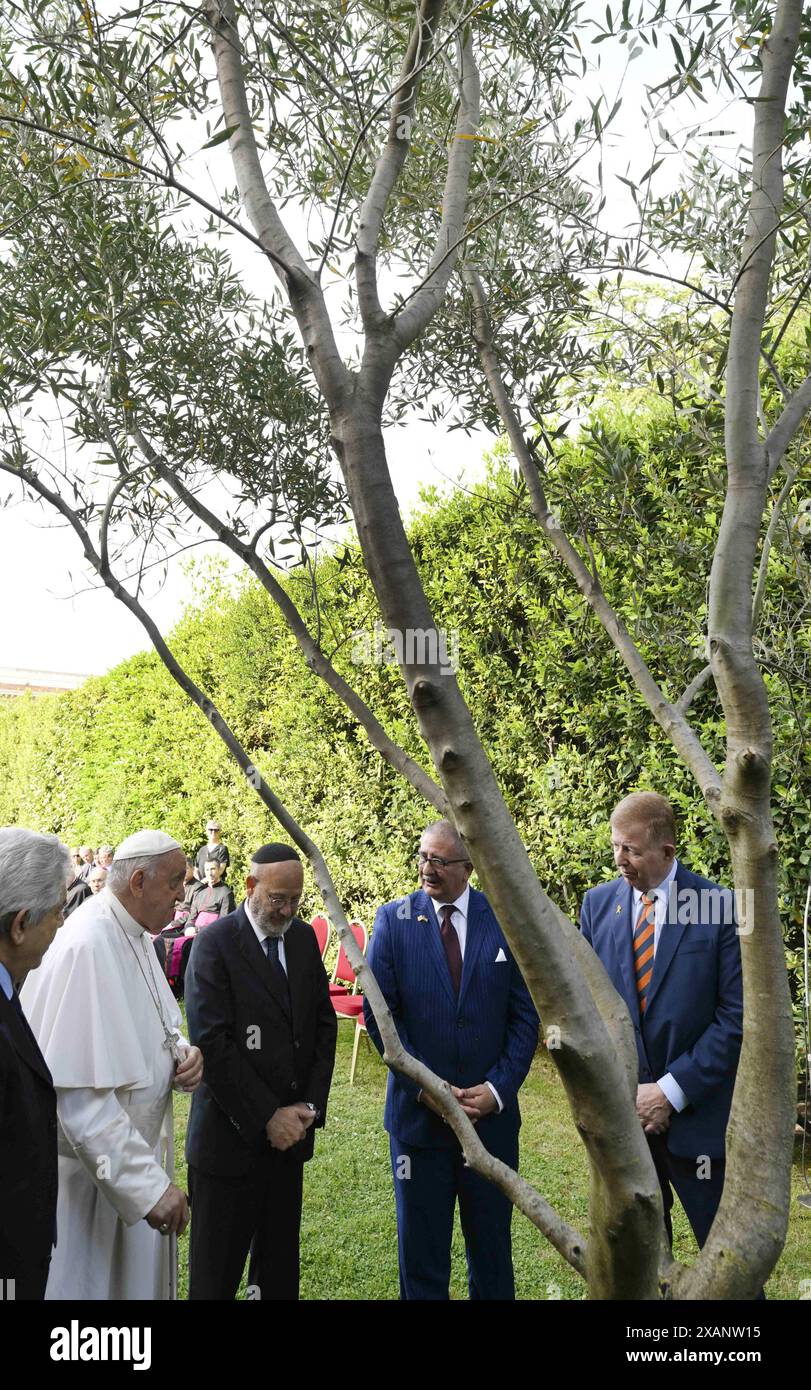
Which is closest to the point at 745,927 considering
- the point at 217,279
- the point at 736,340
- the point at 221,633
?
the point at 736,340

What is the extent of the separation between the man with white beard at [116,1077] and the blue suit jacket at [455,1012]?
94 cm

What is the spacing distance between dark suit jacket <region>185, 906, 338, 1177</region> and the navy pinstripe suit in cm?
33

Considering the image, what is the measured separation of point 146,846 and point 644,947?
2037 millimetres

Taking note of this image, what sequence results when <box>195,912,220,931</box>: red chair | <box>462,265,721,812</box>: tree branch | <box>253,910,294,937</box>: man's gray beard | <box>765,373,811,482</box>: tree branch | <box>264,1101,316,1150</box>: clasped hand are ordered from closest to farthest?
<box>765,373,811,482</box>: tree branch
<box>462,265,721,812</box>: tree branch
<box>264,1101,316,1150</box>: clasped hand
<box>253,910,294,937</box>: man's gray beard
<box>195,912,220,931</box>: red chair

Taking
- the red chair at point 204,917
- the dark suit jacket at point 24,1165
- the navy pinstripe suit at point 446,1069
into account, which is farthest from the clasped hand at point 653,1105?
the red chair at point 204,917

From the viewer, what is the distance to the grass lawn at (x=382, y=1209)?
17.1ft

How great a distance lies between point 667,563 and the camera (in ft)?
19.7

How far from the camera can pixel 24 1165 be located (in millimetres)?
2879

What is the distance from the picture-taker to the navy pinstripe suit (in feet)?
13.9

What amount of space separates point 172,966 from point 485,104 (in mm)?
9076

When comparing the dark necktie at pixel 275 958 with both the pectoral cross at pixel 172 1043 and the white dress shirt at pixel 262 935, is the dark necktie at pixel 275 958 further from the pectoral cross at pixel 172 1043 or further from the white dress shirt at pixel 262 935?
the pectoral cross at pixel 172 1043

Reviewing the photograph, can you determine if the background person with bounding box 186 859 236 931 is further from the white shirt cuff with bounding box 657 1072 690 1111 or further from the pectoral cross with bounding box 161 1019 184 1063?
the white shirt cuff with bounding box 657 1072 690 1111

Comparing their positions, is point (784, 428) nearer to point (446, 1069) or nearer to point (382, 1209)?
point (446, 1069)

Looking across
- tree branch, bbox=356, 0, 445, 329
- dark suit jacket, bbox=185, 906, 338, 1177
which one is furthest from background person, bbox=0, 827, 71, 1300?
tree branch, bbox=356, 0, 445, 329
